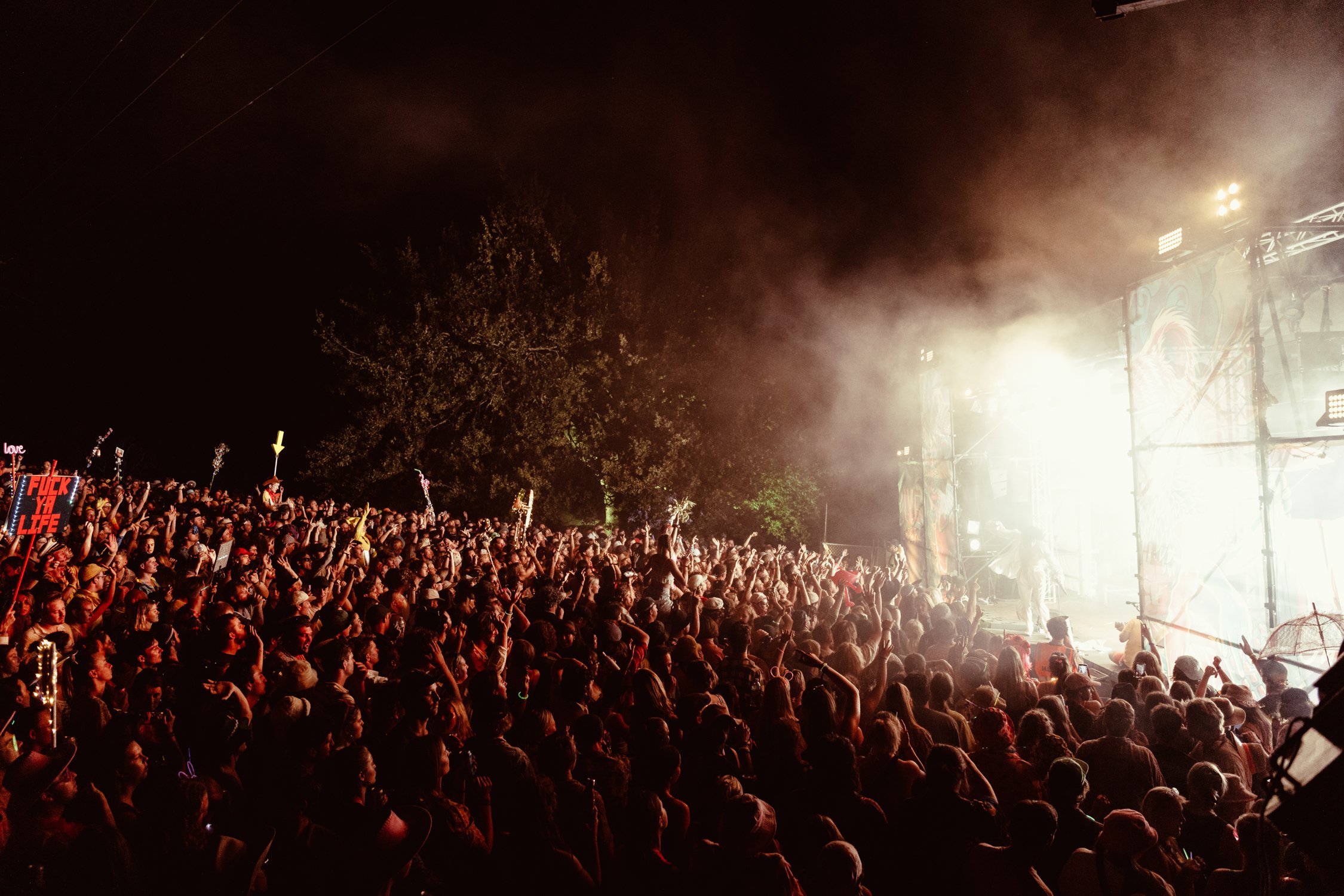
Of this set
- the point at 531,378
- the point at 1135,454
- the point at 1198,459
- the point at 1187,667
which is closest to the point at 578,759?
the point at 1187,667

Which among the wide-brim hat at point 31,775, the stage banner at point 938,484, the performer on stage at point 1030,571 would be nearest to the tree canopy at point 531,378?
the stage banner at point 938,484

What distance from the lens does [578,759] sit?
10.8ft

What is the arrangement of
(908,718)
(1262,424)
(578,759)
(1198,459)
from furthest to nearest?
1. (1198,459)
2. (1262,424)
3. (908,718)
4. (578,759)

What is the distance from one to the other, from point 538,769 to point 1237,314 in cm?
975

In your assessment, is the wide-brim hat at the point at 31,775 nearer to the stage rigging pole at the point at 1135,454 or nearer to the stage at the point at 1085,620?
the stage rigging pole at the point at 1135,454

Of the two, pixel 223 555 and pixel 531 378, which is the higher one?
pixel 531 378

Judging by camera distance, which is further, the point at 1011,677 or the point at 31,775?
the point at 1011,677

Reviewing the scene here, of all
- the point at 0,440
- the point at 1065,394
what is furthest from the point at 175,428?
the point at 1065,394

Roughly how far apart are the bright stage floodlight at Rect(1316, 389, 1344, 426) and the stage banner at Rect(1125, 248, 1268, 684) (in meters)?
0.69

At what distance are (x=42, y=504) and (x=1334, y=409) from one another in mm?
12947

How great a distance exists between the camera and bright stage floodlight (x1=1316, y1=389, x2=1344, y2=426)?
309 inches

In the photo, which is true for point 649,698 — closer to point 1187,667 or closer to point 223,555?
point 1187,667

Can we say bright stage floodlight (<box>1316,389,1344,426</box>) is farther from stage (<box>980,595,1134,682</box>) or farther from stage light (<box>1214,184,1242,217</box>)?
stage (<box>980,595,1134,682</box>)

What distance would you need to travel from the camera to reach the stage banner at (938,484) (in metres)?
15.9
